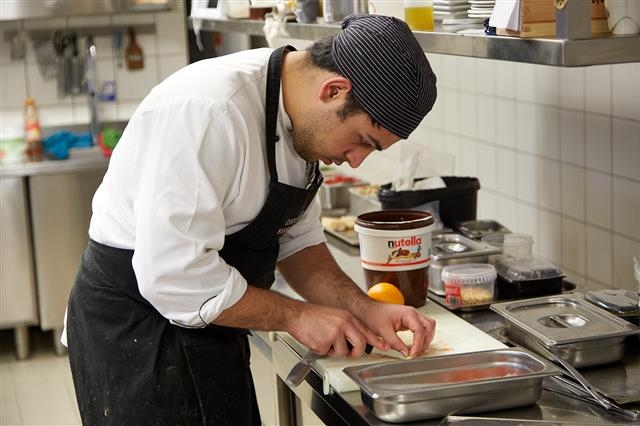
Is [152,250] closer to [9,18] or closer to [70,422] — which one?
[70,422]

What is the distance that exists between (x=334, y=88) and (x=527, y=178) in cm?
158

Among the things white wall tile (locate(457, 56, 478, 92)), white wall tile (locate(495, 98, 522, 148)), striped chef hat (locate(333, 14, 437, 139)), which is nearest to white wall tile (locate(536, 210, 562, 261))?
white wall tile (locate(495, 98, 522, 148))

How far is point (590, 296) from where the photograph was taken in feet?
7.86

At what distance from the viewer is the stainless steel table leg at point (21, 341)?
5191mm

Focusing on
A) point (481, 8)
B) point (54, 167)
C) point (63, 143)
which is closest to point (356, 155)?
point (481, 8)

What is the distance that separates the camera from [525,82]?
3.33 metres

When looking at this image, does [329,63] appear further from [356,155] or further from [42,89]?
[42,89]

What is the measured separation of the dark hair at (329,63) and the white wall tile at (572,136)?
1281mm

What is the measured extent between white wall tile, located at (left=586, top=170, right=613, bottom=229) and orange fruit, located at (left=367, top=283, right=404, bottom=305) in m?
0.82

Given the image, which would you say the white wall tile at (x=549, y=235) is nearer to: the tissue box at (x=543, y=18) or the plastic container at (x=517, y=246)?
the plastic container at (x=517, y=246)

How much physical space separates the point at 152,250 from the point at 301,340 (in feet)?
1.26

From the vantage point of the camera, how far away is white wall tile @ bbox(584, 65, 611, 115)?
9.48 feet

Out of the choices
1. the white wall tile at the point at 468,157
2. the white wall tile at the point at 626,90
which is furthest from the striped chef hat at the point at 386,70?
the white wall tile at the point at 468,157

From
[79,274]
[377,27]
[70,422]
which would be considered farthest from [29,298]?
[377,27]
